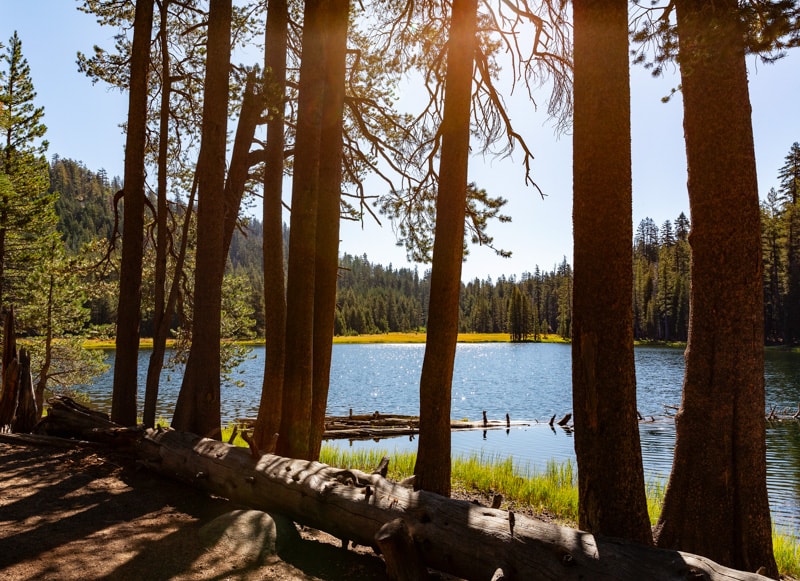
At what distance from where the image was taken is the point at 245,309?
16.2 meters

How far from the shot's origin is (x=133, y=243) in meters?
8.83

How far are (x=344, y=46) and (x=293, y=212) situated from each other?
2.49 metres

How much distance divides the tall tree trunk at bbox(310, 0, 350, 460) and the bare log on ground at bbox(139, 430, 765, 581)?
5.88 ft

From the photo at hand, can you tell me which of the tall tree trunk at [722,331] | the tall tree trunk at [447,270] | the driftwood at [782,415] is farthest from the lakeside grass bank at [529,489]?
the driftwood at [782,415]

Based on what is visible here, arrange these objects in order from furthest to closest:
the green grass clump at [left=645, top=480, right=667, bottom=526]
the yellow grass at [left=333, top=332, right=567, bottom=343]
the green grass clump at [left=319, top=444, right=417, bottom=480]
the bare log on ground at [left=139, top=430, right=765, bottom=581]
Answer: the yellow grass at [left=333, top=332, right=567, bottom=343] → the green grass clump at [left=319, top=444, right=417, bottom=480] → the green grass clump at [left=645, top=480, right=667, bottom=526] → the bare log on ground at [left=139, top=430, right=765, bottom=581]

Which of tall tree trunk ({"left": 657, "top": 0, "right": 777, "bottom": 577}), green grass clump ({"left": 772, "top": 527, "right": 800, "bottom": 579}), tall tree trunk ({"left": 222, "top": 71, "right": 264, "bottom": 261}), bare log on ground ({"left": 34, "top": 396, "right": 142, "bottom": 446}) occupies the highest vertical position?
tall tree trunk ({"left": 222, "top": 71, "right": 264, "bottom": 261})

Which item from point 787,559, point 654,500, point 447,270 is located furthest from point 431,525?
point 654,500

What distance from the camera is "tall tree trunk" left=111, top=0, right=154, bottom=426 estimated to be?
28.3 feet

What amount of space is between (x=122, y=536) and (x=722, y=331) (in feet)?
17.6

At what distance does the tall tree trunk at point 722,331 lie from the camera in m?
4.52

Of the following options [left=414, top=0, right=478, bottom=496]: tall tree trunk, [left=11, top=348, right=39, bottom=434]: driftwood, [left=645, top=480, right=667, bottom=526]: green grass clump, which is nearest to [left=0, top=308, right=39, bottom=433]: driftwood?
[left=11, top=348, right=39, bottom=434]: driftwood

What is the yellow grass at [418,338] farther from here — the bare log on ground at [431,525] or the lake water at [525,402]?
the bare log on ground at [431,525]

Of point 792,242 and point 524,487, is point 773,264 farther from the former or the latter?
point 524,487

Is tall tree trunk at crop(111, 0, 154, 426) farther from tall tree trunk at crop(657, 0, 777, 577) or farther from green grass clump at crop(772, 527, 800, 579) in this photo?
green grass clump at crop(772, 527, 800, 579)
